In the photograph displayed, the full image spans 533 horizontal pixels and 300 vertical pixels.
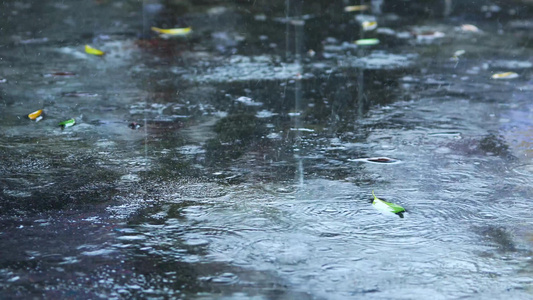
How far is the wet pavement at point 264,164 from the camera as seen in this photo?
122 inches

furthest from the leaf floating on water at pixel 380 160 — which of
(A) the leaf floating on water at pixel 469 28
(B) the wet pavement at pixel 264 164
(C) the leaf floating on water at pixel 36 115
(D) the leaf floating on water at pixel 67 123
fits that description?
(A) the leaf floating on water at pixel 469 28

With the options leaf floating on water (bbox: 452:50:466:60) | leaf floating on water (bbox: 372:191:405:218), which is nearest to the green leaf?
leaf floating on water (bbox: 372:191:405:218)

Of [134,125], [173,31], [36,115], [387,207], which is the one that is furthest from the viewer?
[173,31]

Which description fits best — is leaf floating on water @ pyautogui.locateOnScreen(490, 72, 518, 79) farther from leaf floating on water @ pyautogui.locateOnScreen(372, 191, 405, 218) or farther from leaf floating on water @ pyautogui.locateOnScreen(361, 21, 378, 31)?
leaf floating on water @ pyautogui.locateOnScreen(372, 191, 405, 218)

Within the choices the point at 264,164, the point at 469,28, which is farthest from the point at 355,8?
the point at 264,164

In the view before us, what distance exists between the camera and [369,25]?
8.94 metres

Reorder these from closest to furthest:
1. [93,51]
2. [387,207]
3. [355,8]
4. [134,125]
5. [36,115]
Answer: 1. [387,207]
2. [134,125]
3. [36,115]
4. [93,51]
5. [355,8]

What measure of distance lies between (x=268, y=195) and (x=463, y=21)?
6183 millimetres

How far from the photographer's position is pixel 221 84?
250 inches

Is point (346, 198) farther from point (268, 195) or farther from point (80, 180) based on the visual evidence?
point (80, 180)

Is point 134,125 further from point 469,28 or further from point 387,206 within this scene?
point 469,28

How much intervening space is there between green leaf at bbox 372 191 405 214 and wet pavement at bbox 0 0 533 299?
0.18 ft

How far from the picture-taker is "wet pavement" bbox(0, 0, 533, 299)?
122 inches

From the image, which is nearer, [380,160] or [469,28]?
[380,160]
